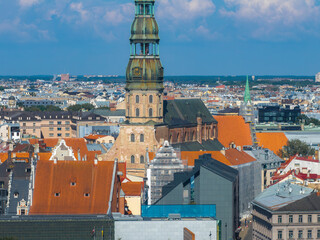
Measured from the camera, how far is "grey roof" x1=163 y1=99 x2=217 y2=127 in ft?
422

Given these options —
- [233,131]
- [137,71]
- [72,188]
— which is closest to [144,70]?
[137,71]

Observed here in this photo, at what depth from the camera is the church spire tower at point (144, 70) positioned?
121 m

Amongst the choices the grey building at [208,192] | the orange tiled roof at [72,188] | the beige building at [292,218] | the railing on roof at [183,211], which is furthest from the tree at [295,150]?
the railing on roof at [183,211]

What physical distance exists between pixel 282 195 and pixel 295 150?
183ft

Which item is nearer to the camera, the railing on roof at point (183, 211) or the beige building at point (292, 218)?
the railing on roof at point (183, 211)

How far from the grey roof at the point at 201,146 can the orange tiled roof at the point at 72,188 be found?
44.3 metres

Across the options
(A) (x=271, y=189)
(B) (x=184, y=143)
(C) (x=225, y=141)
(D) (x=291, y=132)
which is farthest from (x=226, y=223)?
(D) (x=291, y=132)

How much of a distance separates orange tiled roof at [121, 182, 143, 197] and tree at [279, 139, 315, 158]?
187ft

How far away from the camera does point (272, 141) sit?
517 ft

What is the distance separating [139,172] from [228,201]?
3442 cm

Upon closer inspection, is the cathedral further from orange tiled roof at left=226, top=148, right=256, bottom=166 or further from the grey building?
the grey building

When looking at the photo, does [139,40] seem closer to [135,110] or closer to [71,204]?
[135,110]

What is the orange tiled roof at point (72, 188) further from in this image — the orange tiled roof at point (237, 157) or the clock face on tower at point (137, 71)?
the clock face on tower at point (137, 71)

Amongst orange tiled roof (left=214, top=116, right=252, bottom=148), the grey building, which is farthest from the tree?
the grey building
